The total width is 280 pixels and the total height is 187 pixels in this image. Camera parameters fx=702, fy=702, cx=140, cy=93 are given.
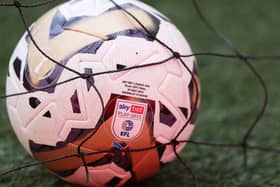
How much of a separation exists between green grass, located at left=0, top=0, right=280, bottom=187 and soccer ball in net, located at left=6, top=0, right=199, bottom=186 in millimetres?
222

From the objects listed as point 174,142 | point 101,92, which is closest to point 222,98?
point 174,142

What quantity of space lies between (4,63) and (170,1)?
4.88ft

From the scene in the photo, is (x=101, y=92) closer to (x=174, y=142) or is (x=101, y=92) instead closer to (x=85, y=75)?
(x=85, y=75)

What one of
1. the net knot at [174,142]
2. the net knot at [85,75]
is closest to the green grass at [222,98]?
the net knot at [174,142]

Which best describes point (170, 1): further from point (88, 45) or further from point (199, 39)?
point (88, 45)

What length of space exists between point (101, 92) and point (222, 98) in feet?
4.33

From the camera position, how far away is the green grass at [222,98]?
215cm

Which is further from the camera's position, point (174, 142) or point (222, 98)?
point (222, 98)

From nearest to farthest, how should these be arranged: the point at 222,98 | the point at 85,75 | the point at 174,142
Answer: the point at 85,75
the point at 174,142
the point at 222,98

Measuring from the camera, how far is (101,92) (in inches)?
69.2

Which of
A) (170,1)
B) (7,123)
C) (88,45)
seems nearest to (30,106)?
(88,45)

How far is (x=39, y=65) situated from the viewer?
5.94 feet

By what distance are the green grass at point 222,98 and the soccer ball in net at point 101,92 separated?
222mm

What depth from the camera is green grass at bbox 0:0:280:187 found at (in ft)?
7.07
